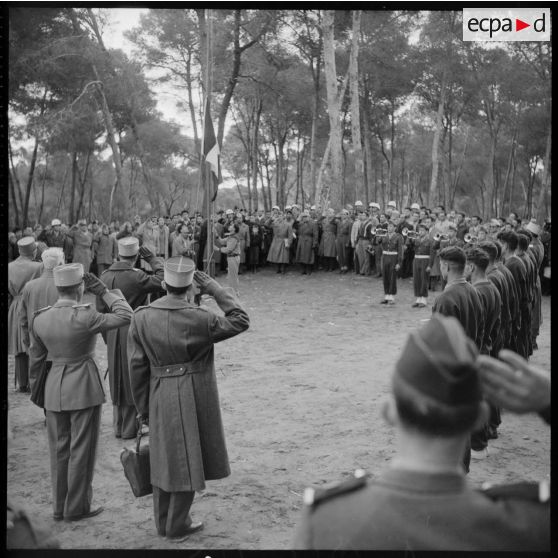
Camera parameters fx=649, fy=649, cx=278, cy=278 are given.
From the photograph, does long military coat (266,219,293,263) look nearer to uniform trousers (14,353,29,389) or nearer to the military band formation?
the military band formation

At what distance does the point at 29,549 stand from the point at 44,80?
14.3 feet

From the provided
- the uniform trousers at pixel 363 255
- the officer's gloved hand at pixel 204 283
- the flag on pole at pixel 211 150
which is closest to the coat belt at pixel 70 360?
the officer's gloved hand at pixel 204 283

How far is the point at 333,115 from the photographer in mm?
15578

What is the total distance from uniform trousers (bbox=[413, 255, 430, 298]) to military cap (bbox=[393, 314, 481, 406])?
1101 cm

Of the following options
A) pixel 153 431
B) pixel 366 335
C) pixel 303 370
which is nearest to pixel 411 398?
pixel 153 431

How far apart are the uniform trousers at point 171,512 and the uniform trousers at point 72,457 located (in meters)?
0.59

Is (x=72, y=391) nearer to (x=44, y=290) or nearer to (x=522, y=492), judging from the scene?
(x=44, y=290)

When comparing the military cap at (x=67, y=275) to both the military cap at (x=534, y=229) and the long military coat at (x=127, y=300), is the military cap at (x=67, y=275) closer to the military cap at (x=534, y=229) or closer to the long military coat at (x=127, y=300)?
the long military coat at (x=127, y=300)

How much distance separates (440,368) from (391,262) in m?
11.5

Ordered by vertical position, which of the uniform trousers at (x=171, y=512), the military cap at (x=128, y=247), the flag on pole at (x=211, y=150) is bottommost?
the uniform trousers at (x=171, y=512)

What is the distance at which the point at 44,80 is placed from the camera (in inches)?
220

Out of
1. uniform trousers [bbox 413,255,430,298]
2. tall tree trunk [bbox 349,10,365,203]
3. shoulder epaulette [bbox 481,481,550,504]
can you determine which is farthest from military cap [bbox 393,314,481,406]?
uniform trousers [bbox 413,255,430,298]

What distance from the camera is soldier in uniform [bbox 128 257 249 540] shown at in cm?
408

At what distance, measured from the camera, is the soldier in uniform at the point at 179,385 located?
4082mm
